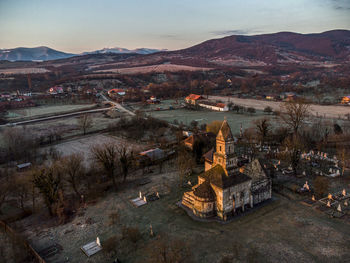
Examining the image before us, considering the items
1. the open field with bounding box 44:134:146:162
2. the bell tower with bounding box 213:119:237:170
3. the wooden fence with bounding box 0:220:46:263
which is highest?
the bell tower with bounding box 213:119:237:170

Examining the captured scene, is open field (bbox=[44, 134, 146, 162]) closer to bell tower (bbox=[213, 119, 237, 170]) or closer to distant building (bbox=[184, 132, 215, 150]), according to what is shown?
distant building (bbox=[184, 132, 215, 150])

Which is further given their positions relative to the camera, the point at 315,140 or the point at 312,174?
the point at 315,140

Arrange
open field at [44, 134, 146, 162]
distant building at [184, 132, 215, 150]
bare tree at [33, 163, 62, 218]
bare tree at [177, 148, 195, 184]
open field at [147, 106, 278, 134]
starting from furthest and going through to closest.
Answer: open field at [147, 106, 278, 134] → open field at [44, 134, 146, 162] → distant building at [184, 132, 215, 150] → bare tree at [177, 148, 195, 184] → bare tree at [33, 163, 62, 218]

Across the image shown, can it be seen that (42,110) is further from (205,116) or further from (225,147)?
(225,147)

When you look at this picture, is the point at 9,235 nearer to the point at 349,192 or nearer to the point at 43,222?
the point at 43,222

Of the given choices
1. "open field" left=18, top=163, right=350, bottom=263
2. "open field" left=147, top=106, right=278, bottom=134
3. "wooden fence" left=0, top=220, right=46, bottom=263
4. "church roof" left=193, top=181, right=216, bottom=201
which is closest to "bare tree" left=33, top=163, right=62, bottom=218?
"open field" left=18, top=163, right=350, bottom=263

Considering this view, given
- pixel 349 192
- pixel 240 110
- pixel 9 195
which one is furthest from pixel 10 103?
pixel 349 192

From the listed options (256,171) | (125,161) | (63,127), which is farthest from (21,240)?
(63,127)
